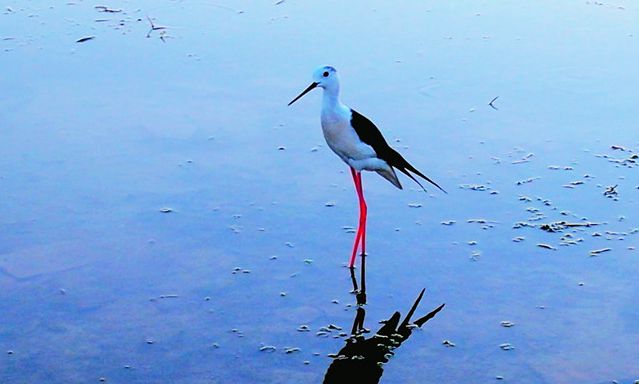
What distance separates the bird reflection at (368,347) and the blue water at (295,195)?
40 mm

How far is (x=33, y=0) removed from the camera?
8.91 m

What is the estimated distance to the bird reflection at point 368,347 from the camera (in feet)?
13.9

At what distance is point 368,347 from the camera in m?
4.45

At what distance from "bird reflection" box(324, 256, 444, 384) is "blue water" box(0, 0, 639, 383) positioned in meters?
0.04

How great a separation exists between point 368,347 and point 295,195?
145cm

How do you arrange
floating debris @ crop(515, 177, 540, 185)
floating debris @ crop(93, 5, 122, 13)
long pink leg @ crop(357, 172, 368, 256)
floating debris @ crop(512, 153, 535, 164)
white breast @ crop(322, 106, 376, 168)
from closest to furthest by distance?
1. white breast @ crop(322, 106, 376, 168)
2. long pink leg @ crop(357, 172, 368, 256)
3. floating debris @ crop(515, 177, 540, 185)
4. floating debris @ crop(512, 153, 535, 164)
5. floating debris @ crop(93, 5, 122, 13)

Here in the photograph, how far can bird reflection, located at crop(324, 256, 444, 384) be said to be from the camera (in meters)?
4.25

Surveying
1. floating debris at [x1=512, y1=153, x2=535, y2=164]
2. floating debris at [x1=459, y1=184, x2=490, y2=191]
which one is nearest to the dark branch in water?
floating debris at [x1=459, y1=184, x2=490, y2=191]

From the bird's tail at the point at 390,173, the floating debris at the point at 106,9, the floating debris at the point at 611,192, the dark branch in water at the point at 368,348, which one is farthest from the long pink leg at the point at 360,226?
the floating debris at the point at 106,9

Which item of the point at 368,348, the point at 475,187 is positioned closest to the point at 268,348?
the point at 368,348

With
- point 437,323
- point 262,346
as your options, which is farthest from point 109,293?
point 437,323

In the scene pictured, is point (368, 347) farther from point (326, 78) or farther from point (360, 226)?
point (326, 78)

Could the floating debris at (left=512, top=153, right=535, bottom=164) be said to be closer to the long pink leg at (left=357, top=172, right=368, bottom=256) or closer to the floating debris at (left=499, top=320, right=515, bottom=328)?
the long pink leg at (left=357, top=172, right=368, bottom=256)

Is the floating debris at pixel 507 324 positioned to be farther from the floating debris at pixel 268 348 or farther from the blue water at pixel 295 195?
the floating debris at pixel 268 348
